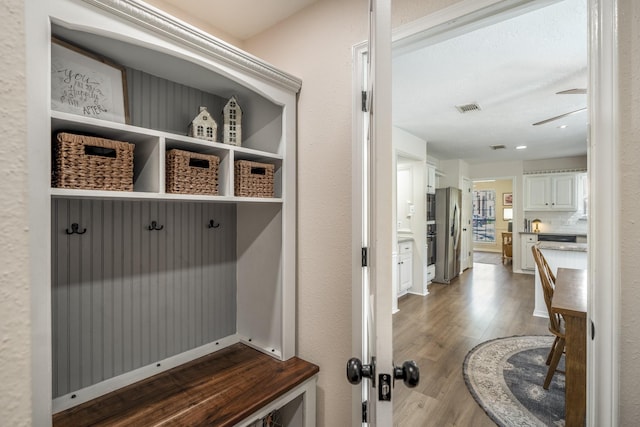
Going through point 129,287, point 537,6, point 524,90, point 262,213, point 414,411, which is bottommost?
point 414,411

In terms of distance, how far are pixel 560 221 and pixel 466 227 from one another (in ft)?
5.90

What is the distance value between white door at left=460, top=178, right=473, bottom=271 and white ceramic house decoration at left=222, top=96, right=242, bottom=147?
21.0 ft

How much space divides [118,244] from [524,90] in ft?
11.4

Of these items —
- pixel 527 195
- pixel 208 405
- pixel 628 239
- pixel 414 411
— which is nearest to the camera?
pixel 628 239

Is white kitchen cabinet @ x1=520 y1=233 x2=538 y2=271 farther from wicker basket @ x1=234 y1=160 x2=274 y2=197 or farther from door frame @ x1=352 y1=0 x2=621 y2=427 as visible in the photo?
wicker basket @ x1=234 y1=160 x2=274 y2=197

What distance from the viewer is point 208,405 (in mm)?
1216

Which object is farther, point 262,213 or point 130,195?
point 262,213

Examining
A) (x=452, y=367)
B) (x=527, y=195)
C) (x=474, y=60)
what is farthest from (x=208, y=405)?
A: (x=527, y=195)

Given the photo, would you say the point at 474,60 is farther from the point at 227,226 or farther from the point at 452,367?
the point at 452,367

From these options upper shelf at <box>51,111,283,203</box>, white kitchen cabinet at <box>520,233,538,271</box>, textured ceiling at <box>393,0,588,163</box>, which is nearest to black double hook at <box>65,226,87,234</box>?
upper shelf at <box>51,111,283,203</box>

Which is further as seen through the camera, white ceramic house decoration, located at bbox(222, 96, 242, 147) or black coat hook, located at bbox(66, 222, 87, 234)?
white ceramic house decoration, located at bbox(222, 96, 242, 147)

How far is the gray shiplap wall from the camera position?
1229 mm

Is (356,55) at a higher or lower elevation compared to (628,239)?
higher

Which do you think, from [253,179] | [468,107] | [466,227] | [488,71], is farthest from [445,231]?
[253,179]
